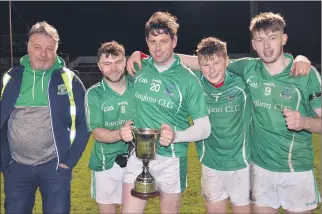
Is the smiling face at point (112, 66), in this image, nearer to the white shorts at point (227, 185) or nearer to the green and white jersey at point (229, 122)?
the green and white jersey at point (229, 122)

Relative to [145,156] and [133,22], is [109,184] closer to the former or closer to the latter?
[145,156]

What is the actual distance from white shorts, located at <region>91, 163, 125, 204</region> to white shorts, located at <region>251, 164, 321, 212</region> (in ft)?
4.12

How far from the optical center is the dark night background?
107 feet

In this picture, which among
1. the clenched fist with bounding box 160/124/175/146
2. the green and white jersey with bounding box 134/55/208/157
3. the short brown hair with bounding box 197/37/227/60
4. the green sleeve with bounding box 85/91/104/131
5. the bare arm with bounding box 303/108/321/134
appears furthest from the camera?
the green sleeve with bounding box 85/91/104/131

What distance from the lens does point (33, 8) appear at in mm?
32594

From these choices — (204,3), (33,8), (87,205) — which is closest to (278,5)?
(204,3)

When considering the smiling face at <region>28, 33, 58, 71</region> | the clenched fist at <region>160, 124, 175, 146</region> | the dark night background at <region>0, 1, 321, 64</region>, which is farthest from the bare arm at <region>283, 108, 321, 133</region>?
the dark night background at <region>0, 1, 321, 64</region>

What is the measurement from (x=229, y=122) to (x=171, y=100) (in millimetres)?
583

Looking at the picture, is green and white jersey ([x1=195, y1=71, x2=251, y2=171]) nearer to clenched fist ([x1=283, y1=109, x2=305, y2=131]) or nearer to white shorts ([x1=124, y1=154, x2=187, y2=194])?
white shorts ([x1=124, y1=154, x2=187, y2=194])

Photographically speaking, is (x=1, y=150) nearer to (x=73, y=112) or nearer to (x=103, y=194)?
(x=73, y=112)

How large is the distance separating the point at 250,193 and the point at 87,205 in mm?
2612

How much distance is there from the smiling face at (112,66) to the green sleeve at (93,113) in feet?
0.77

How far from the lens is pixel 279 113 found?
343cm

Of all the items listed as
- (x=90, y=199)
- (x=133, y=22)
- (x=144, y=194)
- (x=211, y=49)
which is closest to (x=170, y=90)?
(x=211, y=49)
